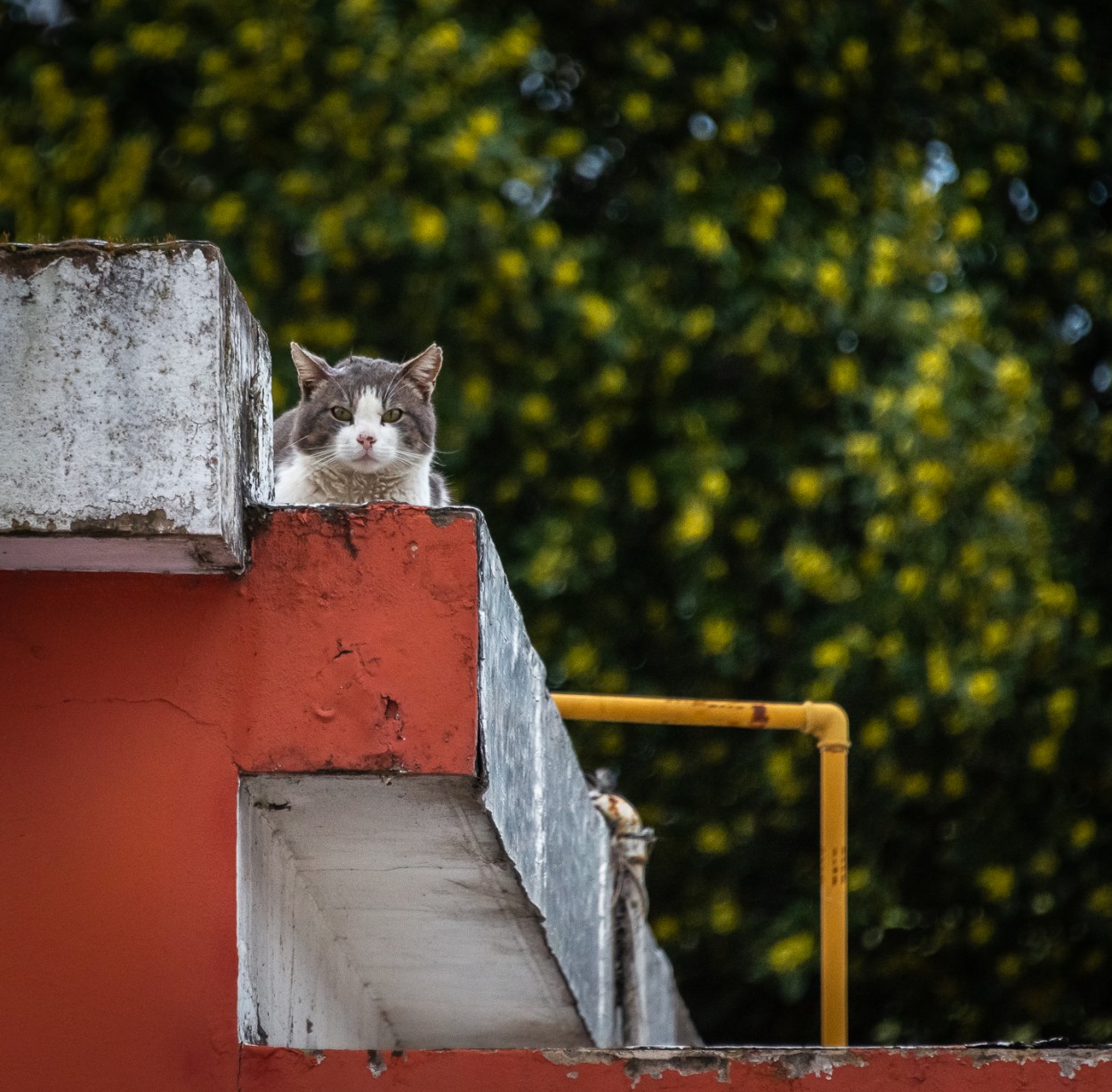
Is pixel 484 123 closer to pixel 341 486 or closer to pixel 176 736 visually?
pixel 341 486

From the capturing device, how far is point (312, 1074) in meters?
1.88

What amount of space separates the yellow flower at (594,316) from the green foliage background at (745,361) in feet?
0.04

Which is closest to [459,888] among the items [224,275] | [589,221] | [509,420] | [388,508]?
[388,508]

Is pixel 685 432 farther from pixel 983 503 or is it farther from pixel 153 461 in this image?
pixel 153 461

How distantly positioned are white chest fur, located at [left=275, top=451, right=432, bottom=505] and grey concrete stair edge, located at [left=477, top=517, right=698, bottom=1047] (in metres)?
0.96

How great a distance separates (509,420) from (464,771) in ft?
10.9

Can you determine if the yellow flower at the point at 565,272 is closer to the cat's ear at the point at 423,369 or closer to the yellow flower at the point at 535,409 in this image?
the yellow flower at the point at 535,409

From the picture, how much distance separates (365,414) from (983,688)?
2081 mm

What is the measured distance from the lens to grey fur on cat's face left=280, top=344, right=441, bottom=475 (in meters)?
3.64

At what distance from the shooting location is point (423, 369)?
3.87 metres

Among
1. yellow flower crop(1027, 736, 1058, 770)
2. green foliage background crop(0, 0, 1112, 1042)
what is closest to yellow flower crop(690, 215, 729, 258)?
green foliage background crop(0, 0, 1112, 1042)

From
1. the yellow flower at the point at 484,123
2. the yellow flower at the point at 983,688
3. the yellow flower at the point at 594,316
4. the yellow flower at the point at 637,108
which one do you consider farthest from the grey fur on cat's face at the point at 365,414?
the yellow flower at the point at 983,688

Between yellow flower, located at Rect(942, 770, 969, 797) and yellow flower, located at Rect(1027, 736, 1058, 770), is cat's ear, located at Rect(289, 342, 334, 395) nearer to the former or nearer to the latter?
yellow flower, located at Rect(942, 770, 969, 797)

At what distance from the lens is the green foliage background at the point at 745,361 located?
4887 millimetres
